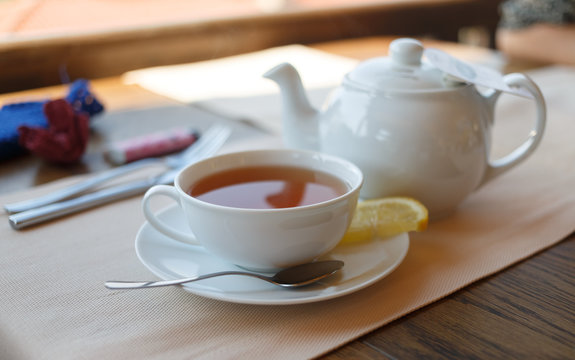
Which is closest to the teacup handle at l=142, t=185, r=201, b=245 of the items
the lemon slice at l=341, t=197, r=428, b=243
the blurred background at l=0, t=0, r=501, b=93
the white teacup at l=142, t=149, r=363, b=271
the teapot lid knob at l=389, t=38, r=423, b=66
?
the white teacup at l=142, t=149, r=363, b=271

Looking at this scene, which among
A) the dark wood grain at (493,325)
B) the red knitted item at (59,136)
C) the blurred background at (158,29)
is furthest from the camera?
the blurred background at (158,29)

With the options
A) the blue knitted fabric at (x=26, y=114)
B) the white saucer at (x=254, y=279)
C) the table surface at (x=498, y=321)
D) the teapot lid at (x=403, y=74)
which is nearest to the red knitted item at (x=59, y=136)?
the blue knitted fabric at (x=26, y=114)

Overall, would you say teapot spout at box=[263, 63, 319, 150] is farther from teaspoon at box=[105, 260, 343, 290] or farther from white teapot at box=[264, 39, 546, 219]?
teaspoon at box=[105, 260, 343, 290]

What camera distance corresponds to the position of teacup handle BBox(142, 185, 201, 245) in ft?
1.73

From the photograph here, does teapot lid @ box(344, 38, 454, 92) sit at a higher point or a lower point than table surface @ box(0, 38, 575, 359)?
higher

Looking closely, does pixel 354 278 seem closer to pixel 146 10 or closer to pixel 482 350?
pixel 482 350

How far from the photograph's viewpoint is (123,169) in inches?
30.4

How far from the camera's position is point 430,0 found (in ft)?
7.06

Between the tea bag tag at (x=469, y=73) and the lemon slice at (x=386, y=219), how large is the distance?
5.7 inches

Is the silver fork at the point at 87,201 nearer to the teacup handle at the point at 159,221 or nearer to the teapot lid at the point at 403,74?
the teacup handle at the point at 159,221

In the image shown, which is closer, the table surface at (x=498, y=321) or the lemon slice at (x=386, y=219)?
the table surface at (x=498, y=321)

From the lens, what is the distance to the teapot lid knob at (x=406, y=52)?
627 mm

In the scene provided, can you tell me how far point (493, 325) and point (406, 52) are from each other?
0.31m

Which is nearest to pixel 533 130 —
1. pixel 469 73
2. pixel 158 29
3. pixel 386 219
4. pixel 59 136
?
pixel 469 73
